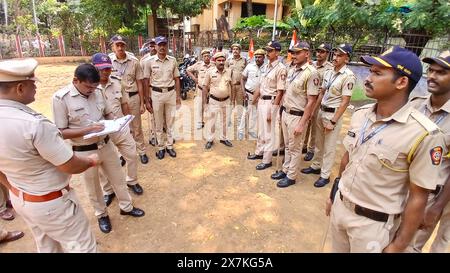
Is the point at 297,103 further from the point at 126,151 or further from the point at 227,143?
the point at 126,151

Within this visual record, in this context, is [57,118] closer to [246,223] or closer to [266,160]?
[246,223]

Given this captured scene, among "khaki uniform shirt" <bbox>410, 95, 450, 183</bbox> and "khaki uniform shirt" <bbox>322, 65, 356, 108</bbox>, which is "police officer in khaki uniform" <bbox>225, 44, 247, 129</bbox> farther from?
"khaki uniform shirt" <bbox>410, 95, 450, 183</bbox>

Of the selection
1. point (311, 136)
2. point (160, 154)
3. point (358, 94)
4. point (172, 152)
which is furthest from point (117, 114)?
point (358, 94)

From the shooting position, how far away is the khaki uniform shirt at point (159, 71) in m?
4.94

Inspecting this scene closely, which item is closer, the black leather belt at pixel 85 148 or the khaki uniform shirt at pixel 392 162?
the khaki uniform shirt at pixel 392 162

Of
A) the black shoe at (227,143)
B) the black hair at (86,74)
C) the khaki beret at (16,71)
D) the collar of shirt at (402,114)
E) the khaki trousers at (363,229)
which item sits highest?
the khaki beret at (16,71)

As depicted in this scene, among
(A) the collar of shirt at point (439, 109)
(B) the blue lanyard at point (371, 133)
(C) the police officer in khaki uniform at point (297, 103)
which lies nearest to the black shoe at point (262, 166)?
(C) the police officer in khaki uniform at point (297, 103)

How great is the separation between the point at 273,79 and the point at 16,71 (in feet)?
11.8

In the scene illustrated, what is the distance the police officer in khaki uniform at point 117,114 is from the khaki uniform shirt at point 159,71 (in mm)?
1094

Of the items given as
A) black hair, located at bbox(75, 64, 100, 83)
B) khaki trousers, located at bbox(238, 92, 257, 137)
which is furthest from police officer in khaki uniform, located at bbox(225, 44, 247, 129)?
black hair, located at bbox(75, 64, 100, 83)

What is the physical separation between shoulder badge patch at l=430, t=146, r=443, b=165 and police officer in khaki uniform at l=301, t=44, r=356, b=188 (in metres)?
2.42

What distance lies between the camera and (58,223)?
6.66ft

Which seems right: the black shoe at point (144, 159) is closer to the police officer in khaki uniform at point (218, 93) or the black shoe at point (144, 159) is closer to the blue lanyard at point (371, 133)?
the police officer in khaki uniform at point (218, 93)

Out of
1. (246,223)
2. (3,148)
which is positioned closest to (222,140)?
(246,223)
